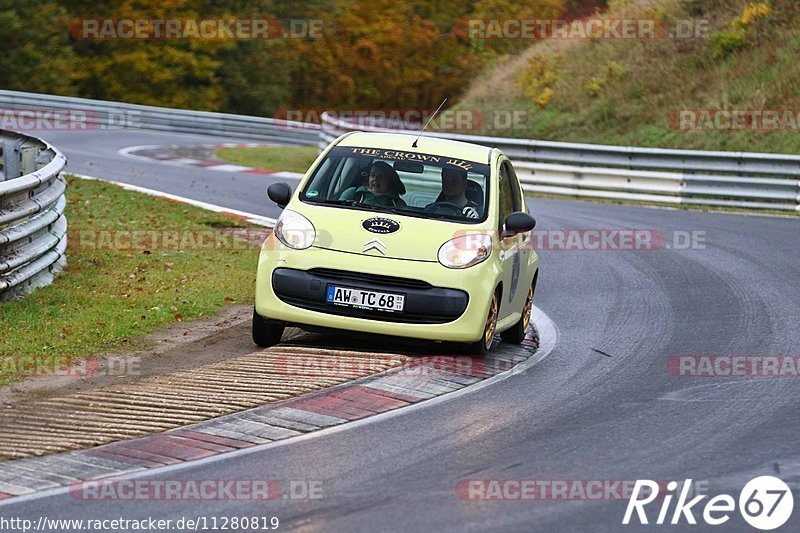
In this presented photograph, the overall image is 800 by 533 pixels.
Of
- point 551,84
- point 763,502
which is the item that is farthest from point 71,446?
point 551,84

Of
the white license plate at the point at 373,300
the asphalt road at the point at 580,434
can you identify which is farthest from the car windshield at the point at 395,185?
the asphalt road at the point at 580,434

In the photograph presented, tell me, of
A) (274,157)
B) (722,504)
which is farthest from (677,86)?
(722,504)

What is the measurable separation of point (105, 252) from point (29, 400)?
6006mm

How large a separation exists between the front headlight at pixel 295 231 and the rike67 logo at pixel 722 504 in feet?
12.5

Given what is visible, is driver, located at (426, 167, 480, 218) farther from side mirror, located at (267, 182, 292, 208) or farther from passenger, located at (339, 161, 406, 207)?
side mirror, located at (267, 182, 292, 208)

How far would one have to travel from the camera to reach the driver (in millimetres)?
10211

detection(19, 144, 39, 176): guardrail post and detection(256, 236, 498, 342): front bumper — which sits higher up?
detection(19, 144, 39, 176): guardrail post

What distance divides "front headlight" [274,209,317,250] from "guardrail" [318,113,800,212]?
12.4m

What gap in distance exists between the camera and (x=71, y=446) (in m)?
7.07

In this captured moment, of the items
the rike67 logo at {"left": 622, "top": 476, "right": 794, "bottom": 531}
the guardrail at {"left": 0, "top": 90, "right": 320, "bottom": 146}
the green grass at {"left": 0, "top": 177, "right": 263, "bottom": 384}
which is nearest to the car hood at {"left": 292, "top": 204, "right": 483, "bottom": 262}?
the green grass at {"left": 0, "top": 177, "right": 263, "bottom": 384}

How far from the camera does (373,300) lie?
30.7 ft

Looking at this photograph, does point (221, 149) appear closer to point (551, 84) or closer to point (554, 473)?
point (551, 84)

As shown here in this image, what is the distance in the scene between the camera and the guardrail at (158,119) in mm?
36438

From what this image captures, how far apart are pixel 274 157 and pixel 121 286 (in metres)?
18.9
